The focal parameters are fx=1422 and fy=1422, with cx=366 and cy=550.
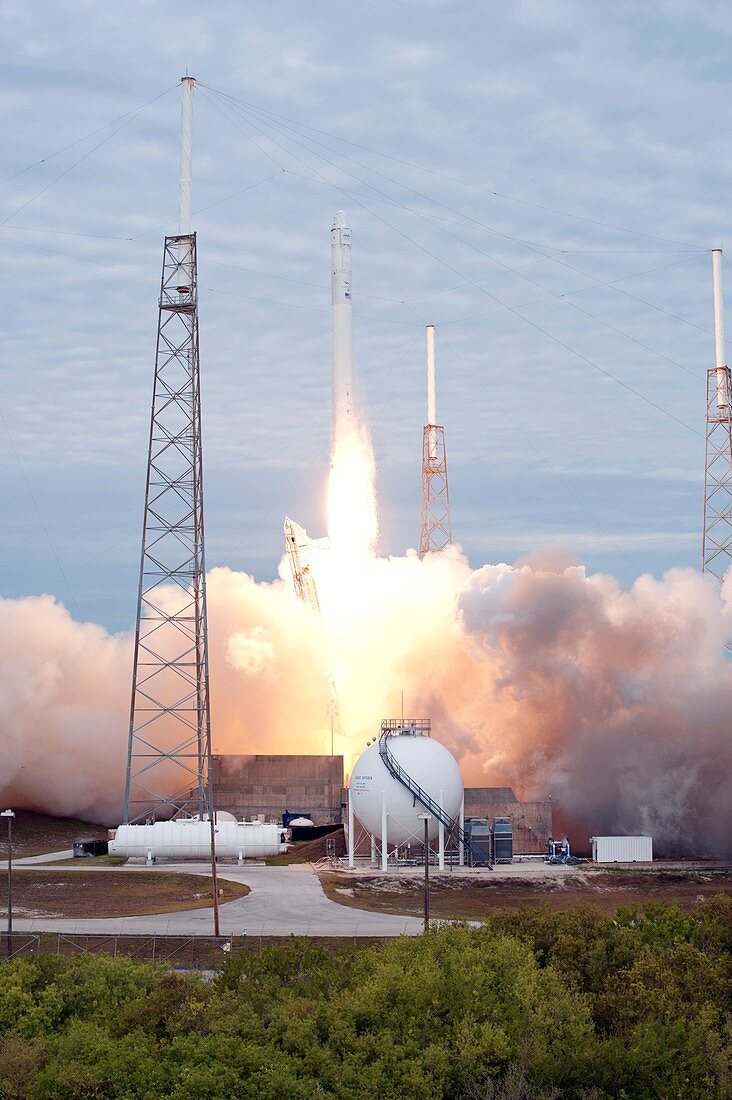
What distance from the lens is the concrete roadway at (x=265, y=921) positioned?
44.0m

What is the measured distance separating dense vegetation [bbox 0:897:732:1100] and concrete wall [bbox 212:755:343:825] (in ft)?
118

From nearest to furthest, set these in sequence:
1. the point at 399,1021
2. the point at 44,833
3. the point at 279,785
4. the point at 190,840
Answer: the point at 399,1021 → the point at 190,840 → the point at 279,785 → the point at 44,833

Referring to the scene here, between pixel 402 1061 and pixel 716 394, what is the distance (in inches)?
1994

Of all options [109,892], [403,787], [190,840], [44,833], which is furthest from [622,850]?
[44,833]

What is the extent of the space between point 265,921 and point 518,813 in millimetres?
23472

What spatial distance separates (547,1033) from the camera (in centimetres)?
2953

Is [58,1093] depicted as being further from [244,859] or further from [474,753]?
[474,753]

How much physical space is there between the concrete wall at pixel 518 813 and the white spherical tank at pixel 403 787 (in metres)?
5.02

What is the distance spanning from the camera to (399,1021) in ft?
98.3

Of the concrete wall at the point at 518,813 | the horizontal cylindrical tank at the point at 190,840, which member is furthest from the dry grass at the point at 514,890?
the concrete wall at the point at 518,813

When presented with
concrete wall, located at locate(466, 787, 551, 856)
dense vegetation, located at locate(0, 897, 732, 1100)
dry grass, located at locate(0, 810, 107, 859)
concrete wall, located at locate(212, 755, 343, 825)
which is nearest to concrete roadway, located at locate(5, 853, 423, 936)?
dense vegetation, located at locate(0, 897, 732, 1100)

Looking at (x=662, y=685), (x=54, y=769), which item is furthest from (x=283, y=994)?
(x=54, y=769)

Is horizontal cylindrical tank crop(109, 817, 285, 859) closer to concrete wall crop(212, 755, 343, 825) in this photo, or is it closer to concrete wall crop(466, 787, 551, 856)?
concrete wall crop(212, 755, 343, 825)

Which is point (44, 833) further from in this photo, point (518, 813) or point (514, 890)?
point (514, 890)
